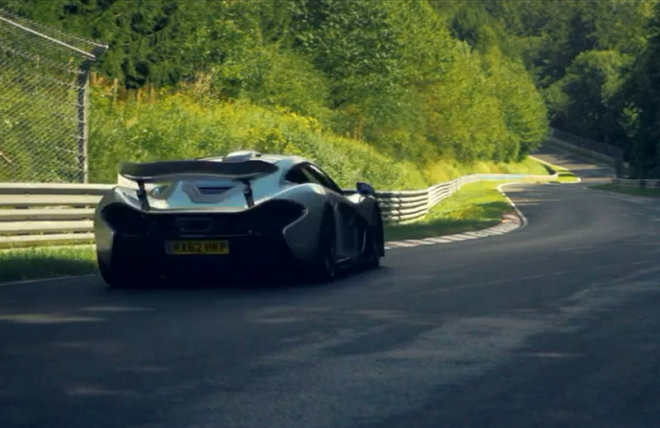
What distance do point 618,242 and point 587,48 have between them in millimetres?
172538

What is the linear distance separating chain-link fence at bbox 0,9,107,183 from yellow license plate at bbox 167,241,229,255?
778 centimetres

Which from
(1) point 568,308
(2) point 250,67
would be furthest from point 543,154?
(1) point 568,308

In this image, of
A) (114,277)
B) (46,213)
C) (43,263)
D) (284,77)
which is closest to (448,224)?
(46,213)

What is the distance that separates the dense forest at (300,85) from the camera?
29.8m

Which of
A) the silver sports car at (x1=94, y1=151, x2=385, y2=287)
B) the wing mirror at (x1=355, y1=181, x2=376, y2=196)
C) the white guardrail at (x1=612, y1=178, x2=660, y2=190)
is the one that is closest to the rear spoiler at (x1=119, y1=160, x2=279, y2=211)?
the silver sports car at (x1=94, y1=151, x2=385, y2=287)

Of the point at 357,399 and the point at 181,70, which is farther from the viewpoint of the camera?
the point at 181,70

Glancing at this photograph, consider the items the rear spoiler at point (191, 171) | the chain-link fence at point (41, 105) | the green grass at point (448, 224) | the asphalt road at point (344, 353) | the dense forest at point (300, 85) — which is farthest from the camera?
the dense forest at point (300, 85)

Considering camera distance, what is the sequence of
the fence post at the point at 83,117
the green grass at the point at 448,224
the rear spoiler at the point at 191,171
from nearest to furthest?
the rear spoiler at the point at 191,171 → the fence post at the point at 83,117 → the green grass at the point at 448,224

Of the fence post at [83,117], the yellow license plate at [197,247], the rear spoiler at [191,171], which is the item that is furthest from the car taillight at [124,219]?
the fence post at [83,117]

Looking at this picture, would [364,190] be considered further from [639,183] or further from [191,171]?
[639,183]

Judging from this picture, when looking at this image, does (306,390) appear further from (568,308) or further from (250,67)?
(250,67)

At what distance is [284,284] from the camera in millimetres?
12414

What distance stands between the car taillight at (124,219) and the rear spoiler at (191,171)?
4.6 inches

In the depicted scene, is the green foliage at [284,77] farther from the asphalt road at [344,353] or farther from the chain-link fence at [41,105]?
the asphalt road at [344,353]
